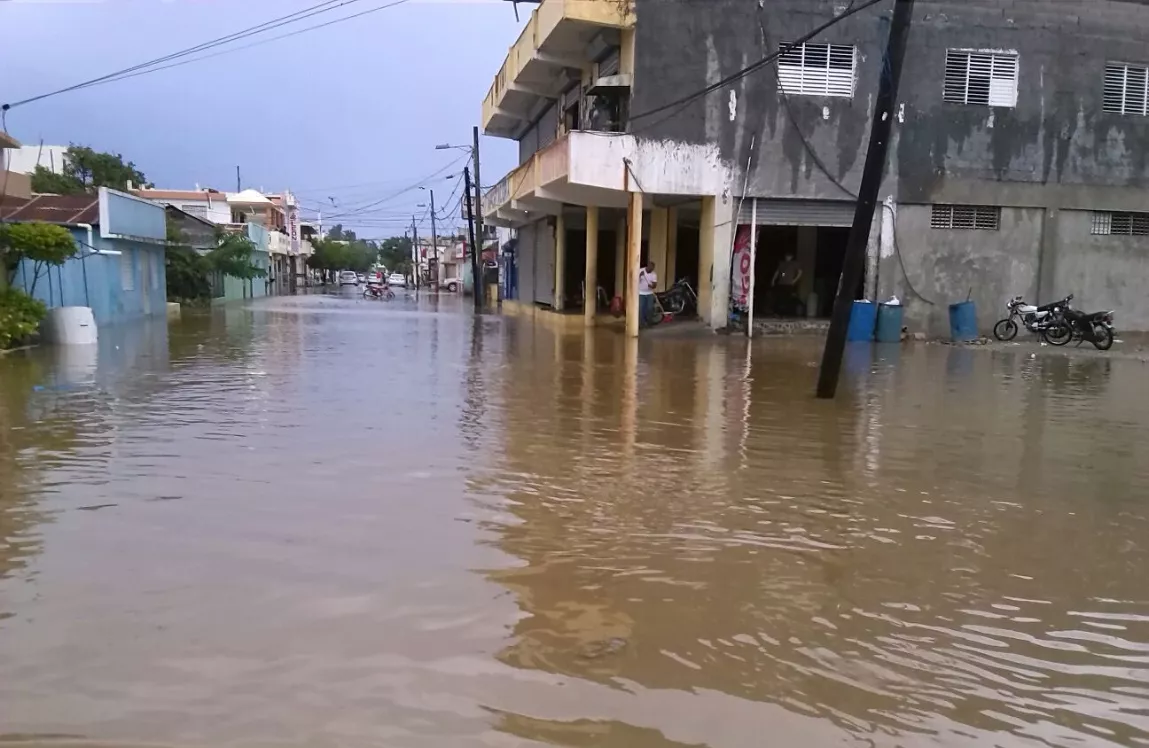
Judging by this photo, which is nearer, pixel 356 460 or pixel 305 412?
pixel 356 460

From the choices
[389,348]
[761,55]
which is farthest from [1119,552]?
[761,55]

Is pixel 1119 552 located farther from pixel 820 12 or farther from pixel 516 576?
pixel 820 12

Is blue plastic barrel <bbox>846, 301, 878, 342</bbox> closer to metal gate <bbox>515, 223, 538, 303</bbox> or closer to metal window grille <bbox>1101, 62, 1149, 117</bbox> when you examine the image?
metal window grille <bbox>1101, 62, 1149, 117</bbox>

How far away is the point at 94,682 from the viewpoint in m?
3.74

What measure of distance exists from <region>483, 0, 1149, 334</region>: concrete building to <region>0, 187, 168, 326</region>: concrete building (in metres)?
11.8

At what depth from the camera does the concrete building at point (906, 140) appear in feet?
68.5

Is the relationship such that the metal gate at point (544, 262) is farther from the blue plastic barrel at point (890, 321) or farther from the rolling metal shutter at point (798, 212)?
the blue plastic barrel at point (890, 321)

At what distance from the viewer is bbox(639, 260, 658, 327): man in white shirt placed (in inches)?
882

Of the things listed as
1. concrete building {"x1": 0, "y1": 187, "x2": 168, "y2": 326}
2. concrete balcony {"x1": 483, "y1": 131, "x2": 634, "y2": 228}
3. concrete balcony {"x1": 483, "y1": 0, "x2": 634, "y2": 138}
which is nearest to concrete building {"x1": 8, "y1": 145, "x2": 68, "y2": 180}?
concrete building {"x1": 0, "y1": 187, "x2": 168, "y2": 326}

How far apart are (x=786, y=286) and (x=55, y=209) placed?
19.9 m

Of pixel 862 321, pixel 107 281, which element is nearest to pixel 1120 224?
pixel 862 321

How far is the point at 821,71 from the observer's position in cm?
2141

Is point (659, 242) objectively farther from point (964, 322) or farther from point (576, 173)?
point (964, 322)

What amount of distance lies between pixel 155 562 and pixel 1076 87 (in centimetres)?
2359
